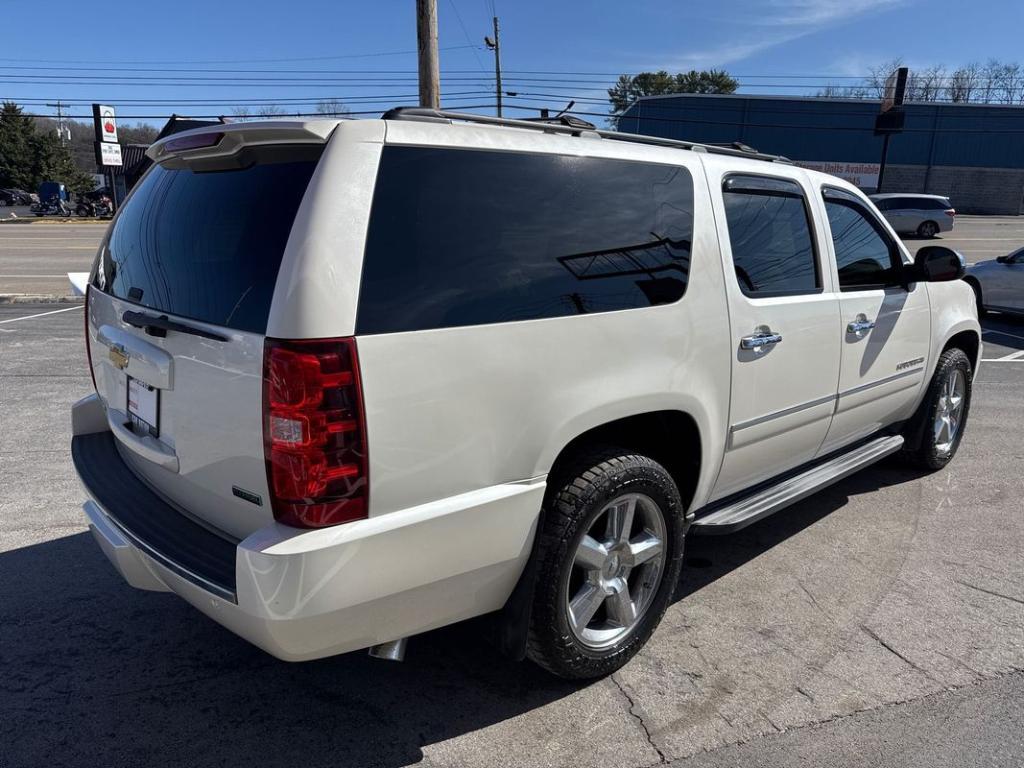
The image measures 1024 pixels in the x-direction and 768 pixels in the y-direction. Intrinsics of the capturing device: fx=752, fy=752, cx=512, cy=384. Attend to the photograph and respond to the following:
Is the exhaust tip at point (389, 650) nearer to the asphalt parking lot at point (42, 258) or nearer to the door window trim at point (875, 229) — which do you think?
the door window trim at point (875, 229)

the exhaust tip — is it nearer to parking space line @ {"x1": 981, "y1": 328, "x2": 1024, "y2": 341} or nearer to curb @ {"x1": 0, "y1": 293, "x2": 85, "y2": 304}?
parking space line @ {"x1": 981, "y1": 328, "x2": 1024, "y2": 341}

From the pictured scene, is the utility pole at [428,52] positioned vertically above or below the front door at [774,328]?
above

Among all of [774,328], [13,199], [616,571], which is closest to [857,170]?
[774,328]

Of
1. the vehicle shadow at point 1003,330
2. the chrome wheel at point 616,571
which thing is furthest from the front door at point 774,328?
the vehicle shadow at point 1003,330

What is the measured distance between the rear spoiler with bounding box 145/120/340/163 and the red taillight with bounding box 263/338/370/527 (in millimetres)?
626

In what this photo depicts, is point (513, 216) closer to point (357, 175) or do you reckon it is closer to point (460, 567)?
point (357, 175)

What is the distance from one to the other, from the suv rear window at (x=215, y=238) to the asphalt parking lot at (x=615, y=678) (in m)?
1.42

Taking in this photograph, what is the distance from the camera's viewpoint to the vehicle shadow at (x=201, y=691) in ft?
8.18

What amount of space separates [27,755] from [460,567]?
155 cm

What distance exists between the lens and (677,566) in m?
3.07

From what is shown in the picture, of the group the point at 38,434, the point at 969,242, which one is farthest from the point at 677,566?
the point at 969,242

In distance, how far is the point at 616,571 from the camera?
2895mm

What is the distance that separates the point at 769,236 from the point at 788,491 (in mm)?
1229

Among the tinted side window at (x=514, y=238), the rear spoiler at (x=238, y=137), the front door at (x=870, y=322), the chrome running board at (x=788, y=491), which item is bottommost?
the chrome running board at (x=788, y=491)
